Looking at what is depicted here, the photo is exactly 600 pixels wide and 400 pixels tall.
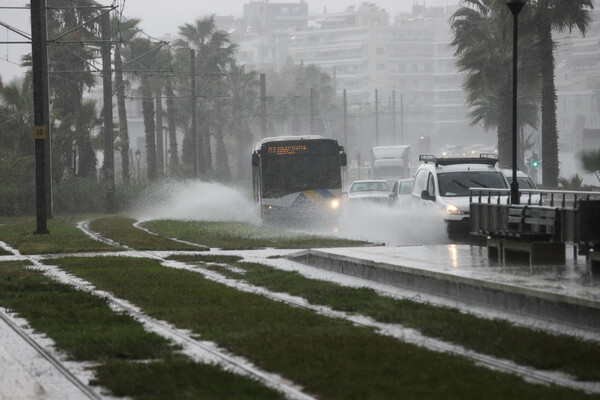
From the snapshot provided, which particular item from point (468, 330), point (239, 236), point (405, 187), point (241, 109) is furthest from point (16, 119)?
point (241, 109)

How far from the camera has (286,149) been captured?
38.6m

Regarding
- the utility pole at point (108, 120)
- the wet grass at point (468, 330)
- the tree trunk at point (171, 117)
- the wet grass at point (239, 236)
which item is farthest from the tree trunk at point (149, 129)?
the wet grass at point (468, 330)

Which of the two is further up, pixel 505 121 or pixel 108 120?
pixel 108 120

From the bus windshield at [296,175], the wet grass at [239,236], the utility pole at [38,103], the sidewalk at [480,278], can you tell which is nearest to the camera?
the sidewalk at [480,278]

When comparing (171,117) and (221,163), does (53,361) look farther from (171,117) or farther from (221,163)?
(221,163)

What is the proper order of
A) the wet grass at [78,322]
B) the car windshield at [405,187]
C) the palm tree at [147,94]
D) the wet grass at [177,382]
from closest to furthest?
the wet grass at [177,382]
the wet grass at [78,322]
the car windshield at [405,187]
the palm tree at [147,94]

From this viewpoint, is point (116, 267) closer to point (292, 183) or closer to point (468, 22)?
point (292, 183)

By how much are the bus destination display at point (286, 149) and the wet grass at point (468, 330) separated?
812 inches

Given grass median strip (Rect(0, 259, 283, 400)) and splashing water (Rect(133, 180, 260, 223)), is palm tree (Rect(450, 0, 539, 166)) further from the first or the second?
grass median strip (Rect(0, 259, 283, 400))

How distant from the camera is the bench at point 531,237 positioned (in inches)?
664

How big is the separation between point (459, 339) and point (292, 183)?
88.6ft

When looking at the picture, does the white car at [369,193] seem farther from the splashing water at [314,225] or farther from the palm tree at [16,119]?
the palm tree at [16,119]

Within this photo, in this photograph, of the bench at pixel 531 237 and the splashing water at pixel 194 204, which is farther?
the splashing water at pixel 194 204

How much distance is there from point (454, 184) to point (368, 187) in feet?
75.3
